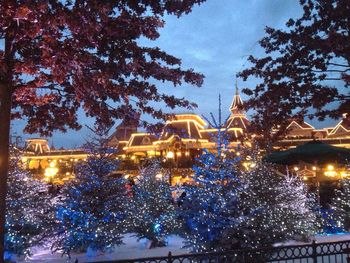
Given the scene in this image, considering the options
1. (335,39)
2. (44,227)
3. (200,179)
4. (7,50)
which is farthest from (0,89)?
(335,39)

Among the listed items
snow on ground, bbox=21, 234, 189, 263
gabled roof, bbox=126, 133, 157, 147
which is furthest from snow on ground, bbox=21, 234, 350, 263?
gabled roof, bbox=126, 133, 157, 147

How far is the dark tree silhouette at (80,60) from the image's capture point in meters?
5.82

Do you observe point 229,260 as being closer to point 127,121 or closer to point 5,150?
point 127,121

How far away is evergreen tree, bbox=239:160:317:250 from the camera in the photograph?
28.1 feet

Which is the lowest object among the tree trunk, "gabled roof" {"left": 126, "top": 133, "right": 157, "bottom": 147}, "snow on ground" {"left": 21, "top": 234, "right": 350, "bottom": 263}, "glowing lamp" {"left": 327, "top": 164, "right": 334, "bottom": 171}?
"snow on ground" {"left": 21, "top": 234, "right": 350, "bottom": 263}

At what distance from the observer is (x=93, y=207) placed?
470 inches

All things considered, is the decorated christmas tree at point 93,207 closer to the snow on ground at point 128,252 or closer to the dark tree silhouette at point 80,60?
the snow on ground at point 128,252

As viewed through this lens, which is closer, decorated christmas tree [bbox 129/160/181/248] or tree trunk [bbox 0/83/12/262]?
tree trunk [bbox 0/83/12/262]

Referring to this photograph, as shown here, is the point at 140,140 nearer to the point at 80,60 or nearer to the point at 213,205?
the point at 213,205

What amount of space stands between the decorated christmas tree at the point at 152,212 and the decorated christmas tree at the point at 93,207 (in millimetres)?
837

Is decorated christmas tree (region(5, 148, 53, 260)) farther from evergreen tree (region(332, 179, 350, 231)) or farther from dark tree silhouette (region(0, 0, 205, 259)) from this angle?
evergreen tree (region(332, 179, 350, 231))

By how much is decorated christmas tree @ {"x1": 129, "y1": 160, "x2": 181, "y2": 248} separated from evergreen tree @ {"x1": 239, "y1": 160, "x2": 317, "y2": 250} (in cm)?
330

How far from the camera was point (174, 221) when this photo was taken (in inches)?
515

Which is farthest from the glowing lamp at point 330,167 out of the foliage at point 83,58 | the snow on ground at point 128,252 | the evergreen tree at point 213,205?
the foliage at point 83,58
